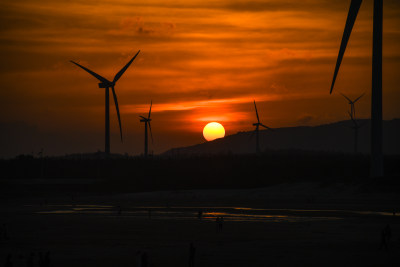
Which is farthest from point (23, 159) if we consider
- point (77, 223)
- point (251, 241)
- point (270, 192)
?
point (251, 241)

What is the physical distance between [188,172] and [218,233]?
69670mm

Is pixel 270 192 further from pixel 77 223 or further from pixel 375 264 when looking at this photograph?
pixel 375 264

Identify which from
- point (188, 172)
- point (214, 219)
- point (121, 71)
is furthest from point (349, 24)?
point (188, 172)

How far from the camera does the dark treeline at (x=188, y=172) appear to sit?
322 ft

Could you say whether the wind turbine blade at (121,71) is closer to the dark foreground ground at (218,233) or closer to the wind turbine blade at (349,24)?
the dark foreground ground at (218,233)

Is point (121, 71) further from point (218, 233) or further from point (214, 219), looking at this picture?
point (218, 233)

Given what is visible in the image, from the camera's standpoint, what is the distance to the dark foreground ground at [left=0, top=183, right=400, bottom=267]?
32.7 metres

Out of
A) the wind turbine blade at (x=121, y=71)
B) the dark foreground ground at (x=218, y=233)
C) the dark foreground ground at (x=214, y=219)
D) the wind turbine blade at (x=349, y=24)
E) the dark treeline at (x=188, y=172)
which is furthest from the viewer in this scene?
the wind turbine blade at (x=121, y=71)

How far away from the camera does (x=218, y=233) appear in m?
42.2

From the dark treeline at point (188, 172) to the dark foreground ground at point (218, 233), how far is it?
2197 centimetres

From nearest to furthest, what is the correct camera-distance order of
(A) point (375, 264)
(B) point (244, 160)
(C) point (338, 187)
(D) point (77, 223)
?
(A) point (375, 264)
(D) point (77, 223)
(C) point (338, 187)
(B) point (244, 160)

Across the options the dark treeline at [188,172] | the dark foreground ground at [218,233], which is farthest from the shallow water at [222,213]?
the dark treeline at [188,172]

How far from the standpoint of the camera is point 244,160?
127 meters

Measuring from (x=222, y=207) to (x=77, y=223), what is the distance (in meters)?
19.7
